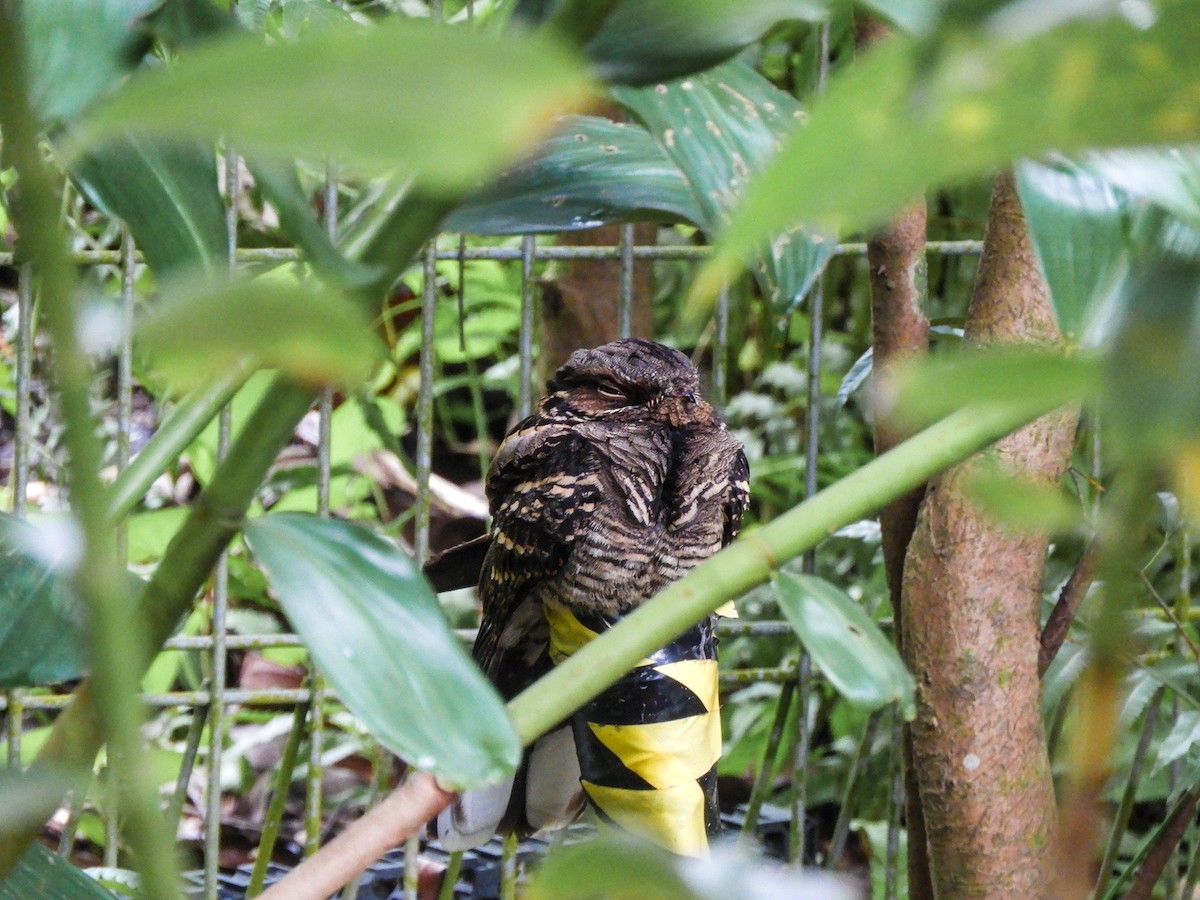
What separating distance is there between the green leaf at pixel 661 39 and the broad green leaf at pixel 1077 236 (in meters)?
0.10

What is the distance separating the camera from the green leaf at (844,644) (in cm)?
42

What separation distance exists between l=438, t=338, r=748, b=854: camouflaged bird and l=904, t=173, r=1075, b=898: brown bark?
21 cm

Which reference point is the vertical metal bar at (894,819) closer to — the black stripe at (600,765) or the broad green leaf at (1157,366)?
the black stripe at (600,765)

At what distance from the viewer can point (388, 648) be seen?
40 cm

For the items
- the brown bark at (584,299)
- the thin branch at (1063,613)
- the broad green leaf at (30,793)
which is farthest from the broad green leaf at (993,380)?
the brown bark at (584,299)

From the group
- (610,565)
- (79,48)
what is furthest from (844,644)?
(610,565)

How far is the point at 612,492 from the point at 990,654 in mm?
431

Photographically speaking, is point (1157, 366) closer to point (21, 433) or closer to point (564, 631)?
point (564, 631)

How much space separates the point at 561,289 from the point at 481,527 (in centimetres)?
71

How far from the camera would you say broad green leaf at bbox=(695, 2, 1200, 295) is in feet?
0.58

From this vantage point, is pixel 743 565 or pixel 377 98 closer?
pixel 377 98

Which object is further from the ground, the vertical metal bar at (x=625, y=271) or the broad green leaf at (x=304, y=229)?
the broad green leaf at (x=304, y=229)

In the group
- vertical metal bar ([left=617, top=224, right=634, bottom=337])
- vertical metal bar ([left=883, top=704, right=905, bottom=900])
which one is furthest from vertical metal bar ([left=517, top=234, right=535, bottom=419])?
vertical metal bar ([left=883, top=704, right=905, bottom=900])

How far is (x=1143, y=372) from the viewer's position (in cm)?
20
